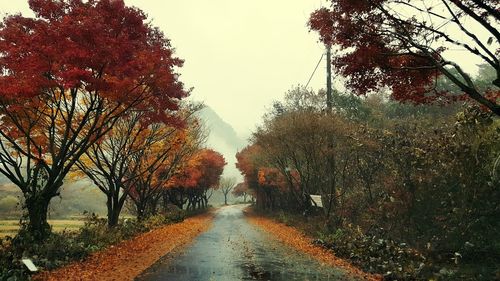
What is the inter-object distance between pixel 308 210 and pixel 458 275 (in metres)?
19.7

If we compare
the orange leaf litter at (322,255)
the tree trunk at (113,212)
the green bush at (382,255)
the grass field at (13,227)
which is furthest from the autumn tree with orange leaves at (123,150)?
the green bush at (382,255)

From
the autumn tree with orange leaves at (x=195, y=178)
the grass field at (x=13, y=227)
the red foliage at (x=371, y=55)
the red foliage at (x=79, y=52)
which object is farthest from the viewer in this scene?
the autumn tree with orange leaves at (x=195, y=178)

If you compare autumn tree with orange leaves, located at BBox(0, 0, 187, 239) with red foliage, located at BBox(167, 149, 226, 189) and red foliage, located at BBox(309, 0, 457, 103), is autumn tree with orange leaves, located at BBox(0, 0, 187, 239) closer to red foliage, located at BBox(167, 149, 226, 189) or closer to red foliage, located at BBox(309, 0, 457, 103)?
red foliage, located at BBox(309, 0, 457, 103)

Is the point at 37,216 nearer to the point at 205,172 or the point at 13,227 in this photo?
the point at 13,227

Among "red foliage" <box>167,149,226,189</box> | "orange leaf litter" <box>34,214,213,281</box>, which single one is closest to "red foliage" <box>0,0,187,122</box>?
"orange leaf litter" <box>34,214,213,281</box>

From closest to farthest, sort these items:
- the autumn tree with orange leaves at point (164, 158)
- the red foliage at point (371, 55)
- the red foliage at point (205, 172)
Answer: the red foliage at point (371, 55) < the autumn tree with orange leaves at point (164, 158) < the red foliage at point (205, 172)

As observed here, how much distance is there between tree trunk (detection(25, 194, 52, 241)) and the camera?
42.2 ft

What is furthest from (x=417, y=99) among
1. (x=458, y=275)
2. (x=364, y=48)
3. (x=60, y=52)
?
(x=60, y=52)

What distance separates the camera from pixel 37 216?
42.8 ft

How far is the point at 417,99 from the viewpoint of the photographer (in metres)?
9.16

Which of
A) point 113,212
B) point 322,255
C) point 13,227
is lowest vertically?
point 322,255

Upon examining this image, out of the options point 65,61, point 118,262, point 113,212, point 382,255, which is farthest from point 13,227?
point 382,255

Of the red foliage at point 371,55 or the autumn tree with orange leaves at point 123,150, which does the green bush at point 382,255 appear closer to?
the red foliage at point 371,55

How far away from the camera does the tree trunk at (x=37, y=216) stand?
12852 millimetres
